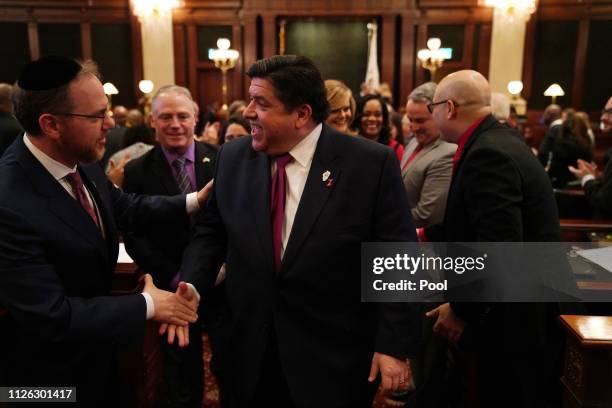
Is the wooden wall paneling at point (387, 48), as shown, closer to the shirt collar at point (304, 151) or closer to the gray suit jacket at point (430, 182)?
the gray suit jacket at point (430, 182)

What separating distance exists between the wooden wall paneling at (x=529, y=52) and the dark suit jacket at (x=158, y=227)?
35.7 ft

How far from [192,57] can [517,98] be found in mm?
7477

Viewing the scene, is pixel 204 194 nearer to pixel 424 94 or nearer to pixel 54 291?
pixel 54 291

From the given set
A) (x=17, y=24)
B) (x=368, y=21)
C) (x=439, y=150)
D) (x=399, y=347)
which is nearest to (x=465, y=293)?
(x=399, y=347)

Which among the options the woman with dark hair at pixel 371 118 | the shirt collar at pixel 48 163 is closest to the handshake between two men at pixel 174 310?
the shirt collar at pixel 48 163

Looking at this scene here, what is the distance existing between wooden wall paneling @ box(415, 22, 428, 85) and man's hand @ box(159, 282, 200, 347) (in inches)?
431

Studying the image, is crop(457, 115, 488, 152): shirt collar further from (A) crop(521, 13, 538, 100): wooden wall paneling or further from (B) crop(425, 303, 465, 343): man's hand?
(A) crop(521, 13, 538, 100): wooden wall paneling

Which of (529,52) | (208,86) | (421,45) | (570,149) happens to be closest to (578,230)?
(570,149)

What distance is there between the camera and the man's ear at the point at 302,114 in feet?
5.81

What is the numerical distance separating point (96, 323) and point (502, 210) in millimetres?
1470

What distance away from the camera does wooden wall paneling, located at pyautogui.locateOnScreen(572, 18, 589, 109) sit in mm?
11000

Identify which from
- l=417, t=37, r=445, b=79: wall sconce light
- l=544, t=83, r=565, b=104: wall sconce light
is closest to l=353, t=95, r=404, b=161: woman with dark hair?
l=417, t=37, r=445, b=79: wall sconce light

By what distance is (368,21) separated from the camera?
39.3 ft

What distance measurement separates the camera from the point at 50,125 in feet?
5.23
